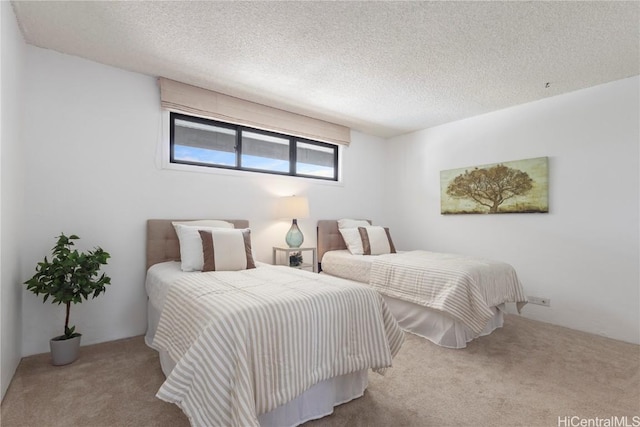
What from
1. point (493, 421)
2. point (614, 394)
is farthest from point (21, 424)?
point (614, 394)

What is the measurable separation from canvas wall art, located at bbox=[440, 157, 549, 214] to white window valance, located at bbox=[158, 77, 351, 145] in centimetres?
168

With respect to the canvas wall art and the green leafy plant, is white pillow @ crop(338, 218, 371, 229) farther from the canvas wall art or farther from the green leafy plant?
the green leafy plant

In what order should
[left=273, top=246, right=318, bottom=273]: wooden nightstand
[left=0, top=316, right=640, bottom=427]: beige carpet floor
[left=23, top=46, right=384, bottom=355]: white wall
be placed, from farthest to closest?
[left=273, top=246, right=318, bottom=273]: wooden nightstand
[left=23, top=46, right=384, bottom=355]: white wall
[left=0, top=316, right=640, bottom=427]: beige carpet floor

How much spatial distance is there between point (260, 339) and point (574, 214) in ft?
11.4

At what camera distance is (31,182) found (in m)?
2.43

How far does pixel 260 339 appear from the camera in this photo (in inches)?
55.6

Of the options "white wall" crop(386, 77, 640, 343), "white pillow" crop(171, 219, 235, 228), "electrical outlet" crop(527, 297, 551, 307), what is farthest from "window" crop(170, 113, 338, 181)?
"electrical outlet" crop(527, 297, 551, 307)

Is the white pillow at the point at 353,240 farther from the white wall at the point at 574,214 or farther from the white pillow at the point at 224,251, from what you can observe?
the white pillow at the point at 224,251

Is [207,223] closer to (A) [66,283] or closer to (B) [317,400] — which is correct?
(A) [66,283]

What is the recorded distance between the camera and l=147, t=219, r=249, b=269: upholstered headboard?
2850 mm

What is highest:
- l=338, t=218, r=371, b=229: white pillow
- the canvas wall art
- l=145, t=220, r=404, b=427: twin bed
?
the canvas wall art

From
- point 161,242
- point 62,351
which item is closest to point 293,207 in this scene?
point 161,242

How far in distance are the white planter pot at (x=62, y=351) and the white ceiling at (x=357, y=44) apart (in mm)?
2282

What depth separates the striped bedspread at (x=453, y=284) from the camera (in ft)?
8.37
